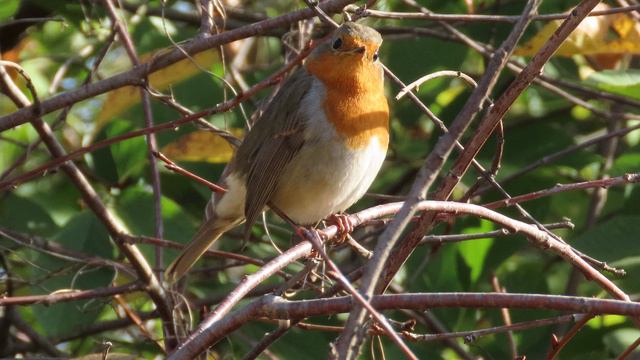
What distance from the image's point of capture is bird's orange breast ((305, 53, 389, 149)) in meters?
3.94

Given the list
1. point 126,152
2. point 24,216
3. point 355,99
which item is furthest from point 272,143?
point 24,216

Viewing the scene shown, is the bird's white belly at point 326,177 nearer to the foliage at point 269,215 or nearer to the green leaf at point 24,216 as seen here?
the foliage at point 269,215

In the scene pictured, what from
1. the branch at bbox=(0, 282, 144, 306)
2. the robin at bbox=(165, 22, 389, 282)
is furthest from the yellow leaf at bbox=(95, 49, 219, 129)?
the branch at bbox=(0, 282, 144, 306)

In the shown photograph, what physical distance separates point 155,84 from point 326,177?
97 centimetres

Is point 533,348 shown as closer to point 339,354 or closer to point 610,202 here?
point 610,202

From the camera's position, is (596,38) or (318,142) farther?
(596,38)

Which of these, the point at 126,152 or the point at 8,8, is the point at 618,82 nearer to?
the point at 126,152

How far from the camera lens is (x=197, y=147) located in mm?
4465

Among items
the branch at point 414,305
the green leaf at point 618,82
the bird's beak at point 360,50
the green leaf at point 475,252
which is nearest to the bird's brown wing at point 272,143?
the bird's beak at point 360,50

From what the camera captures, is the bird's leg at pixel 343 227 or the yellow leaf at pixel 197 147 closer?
the bird's leg at pixel 343 227

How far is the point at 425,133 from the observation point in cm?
571

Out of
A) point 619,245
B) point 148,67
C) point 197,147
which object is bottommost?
point 619,245

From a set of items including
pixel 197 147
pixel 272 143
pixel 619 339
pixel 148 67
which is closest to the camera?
pixel 148 67

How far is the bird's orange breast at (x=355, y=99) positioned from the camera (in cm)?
394
